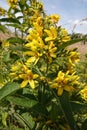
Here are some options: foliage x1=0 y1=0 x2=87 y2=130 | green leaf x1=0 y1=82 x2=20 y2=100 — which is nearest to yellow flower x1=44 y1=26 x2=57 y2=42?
foliage x1=0 y1=0 x2=87 y2=130

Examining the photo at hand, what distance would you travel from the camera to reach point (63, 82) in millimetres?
1665

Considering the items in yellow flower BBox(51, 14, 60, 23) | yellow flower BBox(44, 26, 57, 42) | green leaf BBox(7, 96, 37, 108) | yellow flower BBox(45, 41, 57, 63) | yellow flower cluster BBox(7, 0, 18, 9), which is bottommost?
green leaf BBox(7, 96, 37, 108)

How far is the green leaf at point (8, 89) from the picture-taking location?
5.25 feet

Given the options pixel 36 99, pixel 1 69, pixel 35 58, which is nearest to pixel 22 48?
→ pixel 35 58

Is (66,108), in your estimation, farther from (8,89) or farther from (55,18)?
(55,18)

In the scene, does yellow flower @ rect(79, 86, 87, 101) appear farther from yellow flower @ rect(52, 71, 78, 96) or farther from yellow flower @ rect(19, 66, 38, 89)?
yellow flower @ rect(19, 66, 38, 89)

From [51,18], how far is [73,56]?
0.25m

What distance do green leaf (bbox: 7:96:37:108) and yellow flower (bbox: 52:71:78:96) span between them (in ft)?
0.49

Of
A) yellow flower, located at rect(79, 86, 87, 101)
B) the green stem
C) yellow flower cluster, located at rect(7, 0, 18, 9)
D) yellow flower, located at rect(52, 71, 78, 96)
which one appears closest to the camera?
the green stem

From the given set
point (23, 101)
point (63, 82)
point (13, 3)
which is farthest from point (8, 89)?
point (13, 3)

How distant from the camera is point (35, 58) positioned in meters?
1.71

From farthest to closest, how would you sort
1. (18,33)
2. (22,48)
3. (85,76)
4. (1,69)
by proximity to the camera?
(85,76), (18,33), (1,69), (22,48)

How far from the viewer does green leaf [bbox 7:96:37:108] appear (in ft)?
5.47

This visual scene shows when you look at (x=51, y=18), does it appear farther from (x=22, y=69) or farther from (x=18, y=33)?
(x=18, y=33)
